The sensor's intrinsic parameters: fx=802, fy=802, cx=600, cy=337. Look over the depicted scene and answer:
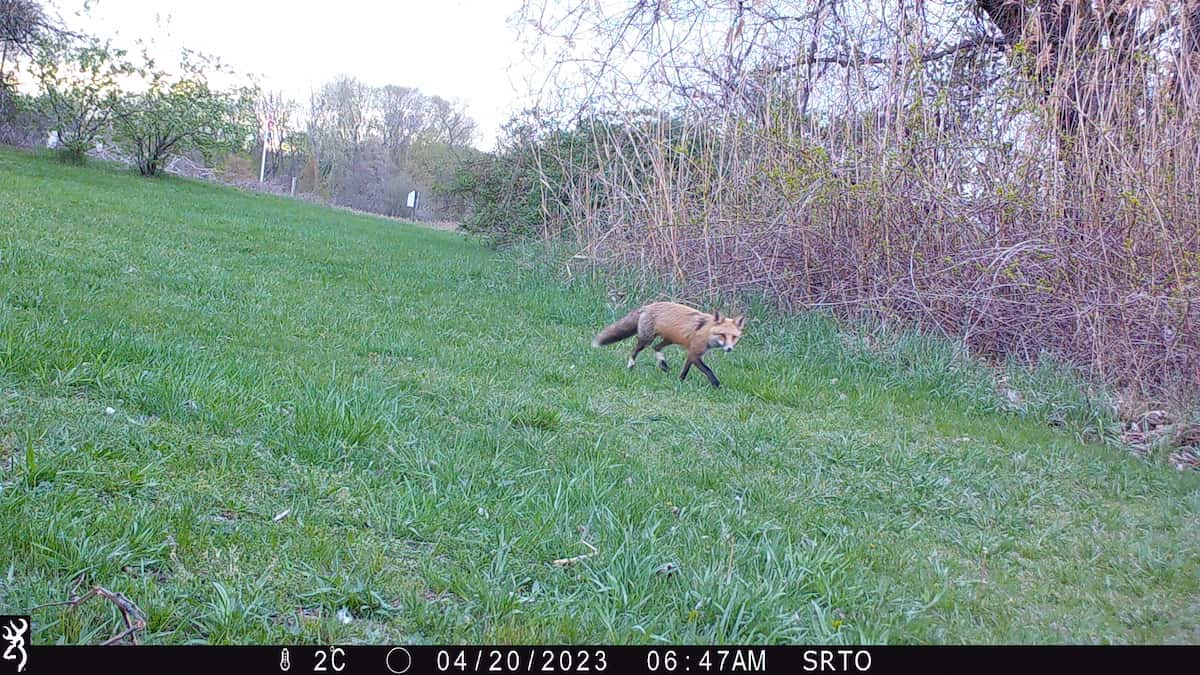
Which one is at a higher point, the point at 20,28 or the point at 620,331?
the point at 20,28

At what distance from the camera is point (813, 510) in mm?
3469

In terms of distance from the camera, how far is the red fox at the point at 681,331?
5.99m

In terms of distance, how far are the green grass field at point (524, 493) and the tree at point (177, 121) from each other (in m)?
19.8

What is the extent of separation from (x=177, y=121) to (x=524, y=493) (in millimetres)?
25328

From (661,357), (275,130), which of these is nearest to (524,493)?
(661,357)

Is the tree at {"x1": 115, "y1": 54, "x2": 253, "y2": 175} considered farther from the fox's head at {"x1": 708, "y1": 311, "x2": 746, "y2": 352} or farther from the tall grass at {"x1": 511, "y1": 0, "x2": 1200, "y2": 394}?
→ the fox's head at {"x1": 708, "y1": 311, "x2": 746, "y2": 352}

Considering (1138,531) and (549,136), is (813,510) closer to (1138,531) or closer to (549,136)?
(1138,531)

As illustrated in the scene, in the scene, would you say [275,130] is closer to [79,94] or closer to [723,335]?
[79,94]

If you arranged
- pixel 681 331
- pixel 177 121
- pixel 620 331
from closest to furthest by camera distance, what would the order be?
pixel 681 331 < pixel 620 331 < pixel 177 121

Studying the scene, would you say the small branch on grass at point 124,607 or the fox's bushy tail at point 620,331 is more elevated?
the fox's bushy tail at point 620,331
